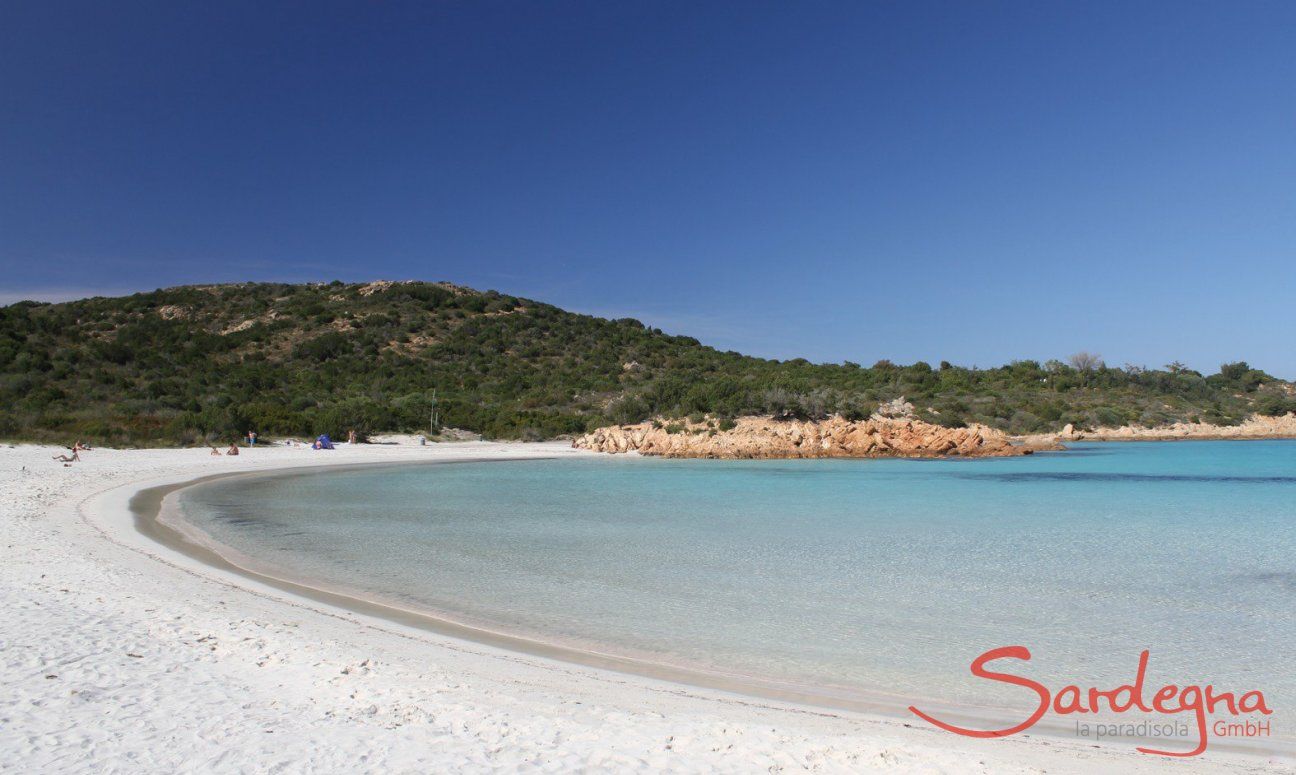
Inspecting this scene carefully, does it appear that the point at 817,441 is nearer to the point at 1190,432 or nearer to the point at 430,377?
the point at 430,377

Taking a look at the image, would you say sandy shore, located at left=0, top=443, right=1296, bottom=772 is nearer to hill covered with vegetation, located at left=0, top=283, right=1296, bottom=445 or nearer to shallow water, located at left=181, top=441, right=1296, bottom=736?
shallow water, located at left=181, top=441, right=1296, bottom=736

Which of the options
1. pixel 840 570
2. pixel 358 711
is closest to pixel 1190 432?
pixel 840 570

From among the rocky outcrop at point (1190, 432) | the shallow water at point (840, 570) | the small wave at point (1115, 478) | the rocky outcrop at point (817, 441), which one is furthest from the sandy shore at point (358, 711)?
the rocky outcrop at point (1190, 432)

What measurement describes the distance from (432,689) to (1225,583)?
23.2 feet

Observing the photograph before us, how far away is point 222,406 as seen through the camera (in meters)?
29.6

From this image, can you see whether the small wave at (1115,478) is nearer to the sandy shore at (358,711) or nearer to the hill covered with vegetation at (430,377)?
the hill covered with vegetation at (430,377)

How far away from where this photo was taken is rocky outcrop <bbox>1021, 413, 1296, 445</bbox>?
41.6 metres

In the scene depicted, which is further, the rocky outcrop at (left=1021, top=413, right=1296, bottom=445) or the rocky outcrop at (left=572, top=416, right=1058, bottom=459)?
the rocky outcrop at (left=1021, top=413, right=1296, bottom=445)

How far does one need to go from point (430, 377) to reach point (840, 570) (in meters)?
41.0

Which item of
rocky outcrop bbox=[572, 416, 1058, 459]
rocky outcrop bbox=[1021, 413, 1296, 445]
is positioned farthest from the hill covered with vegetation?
rocky outcrop bbox=[572, 416, 1058, 459]

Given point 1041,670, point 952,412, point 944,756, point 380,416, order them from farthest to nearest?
point 952,412
point 380,416
point 1041,670
point 944,756

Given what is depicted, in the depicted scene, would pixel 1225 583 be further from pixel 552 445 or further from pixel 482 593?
pixel 552 445

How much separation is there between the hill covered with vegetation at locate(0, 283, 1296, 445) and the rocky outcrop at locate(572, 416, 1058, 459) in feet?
12.5

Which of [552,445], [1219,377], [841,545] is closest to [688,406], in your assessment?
[552,445]
